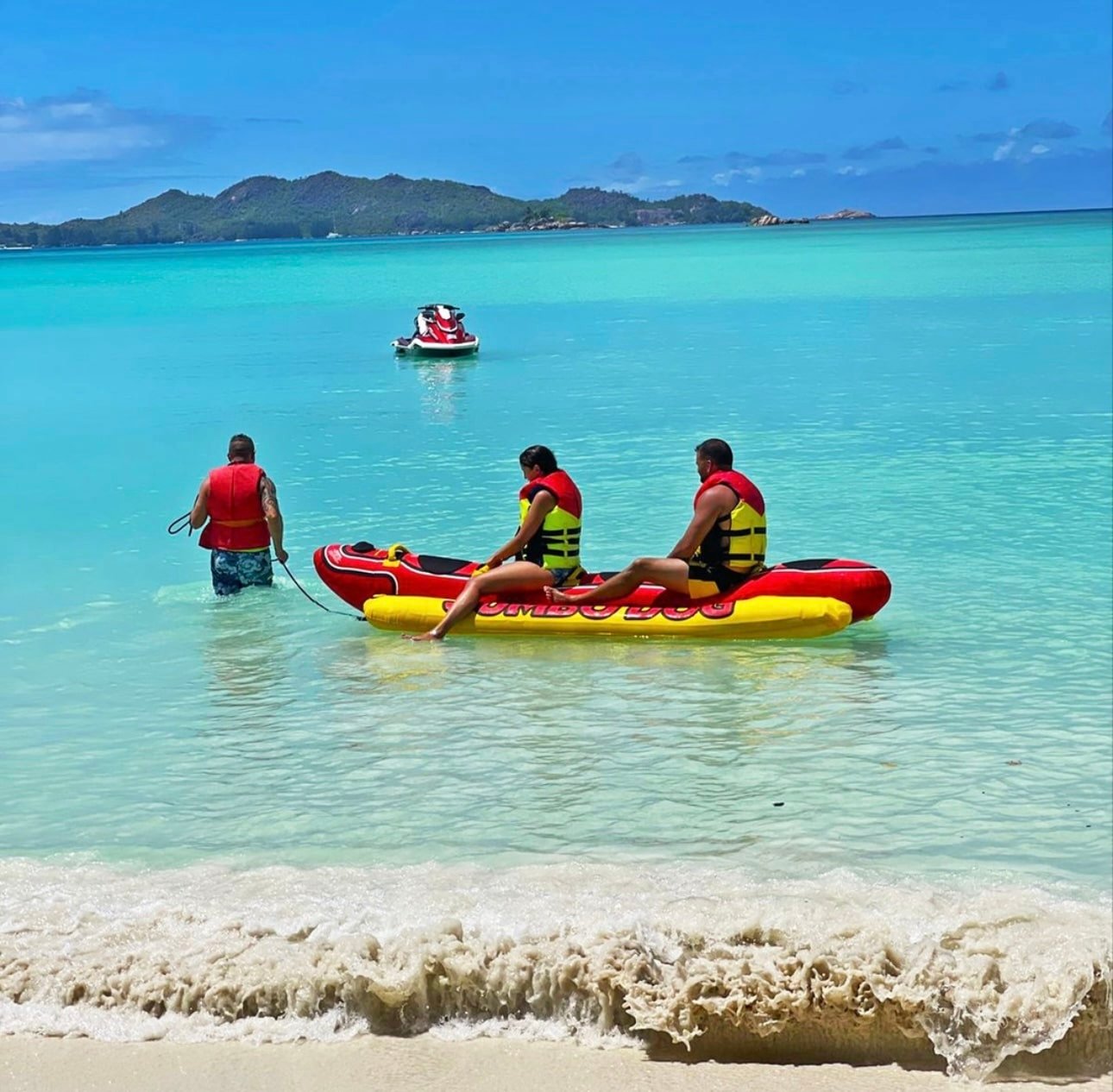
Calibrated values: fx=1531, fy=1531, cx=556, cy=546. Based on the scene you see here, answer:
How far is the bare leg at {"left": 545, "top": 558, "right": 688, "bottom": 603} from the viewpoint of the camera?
7.75 m

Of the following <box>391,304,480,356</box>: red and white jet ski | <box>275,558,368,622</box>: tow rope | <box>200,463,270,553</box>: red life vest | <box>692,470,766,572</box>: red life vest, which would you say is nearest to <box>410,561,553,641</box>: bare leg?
<box>275,558,368,622</box>: tow rope

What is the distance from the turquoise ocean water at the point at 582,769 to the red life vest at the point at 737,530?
0.47 metres

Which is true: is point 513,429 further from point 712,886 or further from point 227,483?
point 712,886

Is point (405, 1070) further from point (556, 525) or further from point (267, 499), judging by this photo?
point (267, 499)

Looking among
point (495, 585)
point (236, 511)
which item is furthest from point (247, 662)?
point (495, 585)

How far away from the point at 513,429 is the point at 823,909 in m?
12.3

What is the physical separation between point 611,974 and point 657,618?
3.96 metres

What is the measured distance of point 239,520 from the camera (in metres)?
8.69

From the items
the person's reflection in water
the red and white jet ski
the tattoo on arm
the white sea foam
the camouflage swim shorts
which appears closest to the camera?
the white sea foam

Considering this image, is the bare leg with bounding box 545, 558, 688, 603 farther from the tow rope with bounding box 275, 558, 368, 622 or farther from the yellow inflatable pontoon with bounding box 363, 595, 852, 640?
the tow rope with bounding box 275, 558, 368, 622

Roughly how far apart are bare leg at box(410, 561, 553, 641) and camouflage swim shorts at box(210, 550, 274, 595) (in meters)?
1.39

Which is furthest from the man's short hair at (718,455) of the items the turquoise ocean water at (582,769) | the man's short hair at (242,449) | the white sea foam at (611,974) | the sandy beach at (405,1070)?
the sandy beach at (405,1070)

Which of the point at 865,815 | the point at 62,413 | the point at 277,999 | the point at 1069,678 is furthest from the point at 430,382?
the point at 277,999

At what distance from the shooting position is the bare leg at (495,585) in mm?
7941
